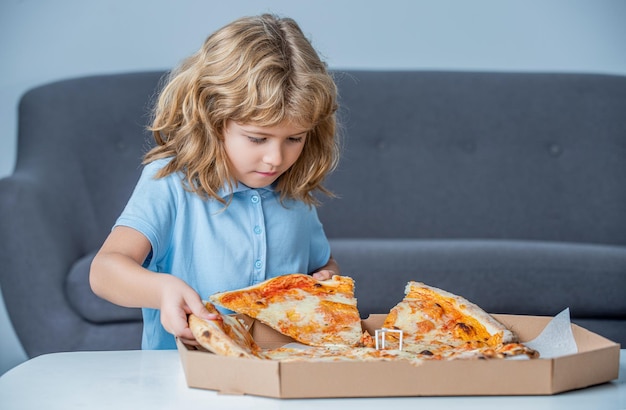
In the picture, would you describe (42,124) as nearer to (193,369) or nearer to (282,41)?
(282,41)

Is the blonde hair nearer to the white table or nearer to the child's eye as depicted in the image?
the child's eye

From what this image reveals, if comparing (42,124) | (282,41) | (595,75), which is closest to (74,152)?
(42,124)

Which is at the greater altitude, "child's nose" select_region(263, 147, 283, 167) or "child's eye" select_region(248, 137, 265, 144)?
"child's eye" select_region(248, 137, 265, 144)

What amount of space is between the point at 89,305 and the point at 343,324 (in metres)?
1.51

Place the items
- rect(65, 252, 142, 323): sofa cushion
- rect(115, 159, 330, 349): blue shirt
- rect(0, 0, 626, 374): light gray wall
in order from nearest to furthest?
1. rect(115, 159, 330, 349): blue shirt
2. rect(65, 252, 142, 323): sofa cushion
3. rect(0, 0, 626, 374): light gray wall

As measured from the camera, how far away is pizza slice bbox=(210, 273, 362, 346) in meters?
1.18

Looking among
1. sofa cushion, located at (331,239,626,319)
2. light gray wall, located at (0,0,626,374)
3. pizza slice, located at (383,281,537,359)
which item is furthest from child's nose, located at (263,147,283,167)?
light gray wall, located at (0,0,626,374)

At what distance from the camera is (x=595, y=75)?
331 cm

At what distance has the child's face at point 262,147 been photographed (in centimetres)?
141

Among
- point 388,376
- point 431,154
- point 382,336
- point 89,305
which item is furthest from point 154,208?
point 431,154

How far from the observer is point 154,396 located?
917 millimetres

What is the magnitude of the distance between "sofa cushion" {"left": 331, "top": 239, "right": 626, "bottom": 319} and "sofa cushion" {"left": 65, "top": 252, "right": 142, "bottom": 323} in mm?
666

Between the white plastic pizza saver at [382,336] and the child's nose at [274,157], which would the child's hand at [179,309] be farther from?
the child's nose at [274,157]

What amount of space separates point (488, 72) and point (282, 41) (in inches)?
76.5
